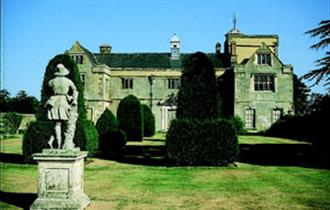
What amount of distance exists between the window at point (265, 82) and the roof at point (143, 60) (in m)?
5.84

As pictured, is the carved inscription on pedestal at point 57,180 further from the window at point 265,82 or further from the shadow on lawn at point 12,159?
the window at point 265,82

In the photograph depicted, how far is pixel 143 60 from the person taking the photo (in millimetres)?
42969

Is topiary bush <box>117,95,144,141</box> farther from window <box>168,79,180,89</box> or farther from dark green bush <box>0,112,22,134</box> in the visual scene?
dark green bush <box>0,112,22,134</box>

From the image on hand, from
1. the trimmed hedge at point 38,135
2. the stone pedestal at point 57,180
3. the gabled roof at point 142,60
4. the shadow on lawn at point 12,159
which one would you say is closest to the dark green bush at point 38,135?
the trimmed hedge at point 38,135

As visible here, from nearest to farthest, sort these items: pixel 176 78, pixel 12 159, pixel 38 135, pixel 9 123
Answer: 1. pixel 38 135
2. pixel 12 159
3. pixel 9 123
4. pixel 176 78

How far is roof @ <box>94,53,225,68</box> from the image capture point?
42.2 m

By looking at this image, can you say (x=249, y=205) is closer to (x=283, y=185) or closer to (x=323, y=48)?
(x=283, y=185)

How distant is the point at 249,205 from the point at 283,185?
2.89 metres

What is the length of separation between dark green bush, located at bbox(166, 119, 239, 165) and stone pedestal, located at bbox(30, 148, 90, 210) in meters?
7.34

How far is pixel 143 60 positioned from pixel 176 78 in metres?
4.58

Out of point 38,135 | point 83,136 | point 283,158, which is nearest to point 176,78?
point 283,158

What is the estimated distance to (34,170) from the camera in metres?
14.2

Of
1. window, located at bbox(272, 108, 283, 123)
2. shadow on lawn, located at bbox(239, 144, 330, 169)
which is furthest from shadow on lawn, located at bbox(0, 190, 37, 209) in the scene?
window, located at bbox(272, 108, 283, 123)

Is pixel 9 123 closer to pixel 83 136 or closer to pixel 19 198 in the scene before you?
pixel 83 136
